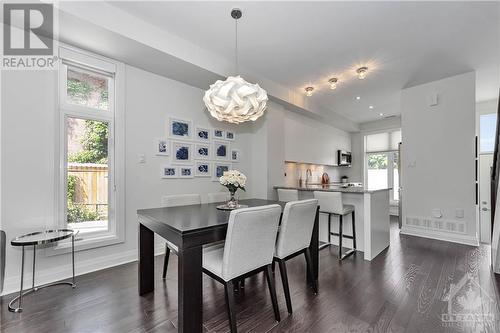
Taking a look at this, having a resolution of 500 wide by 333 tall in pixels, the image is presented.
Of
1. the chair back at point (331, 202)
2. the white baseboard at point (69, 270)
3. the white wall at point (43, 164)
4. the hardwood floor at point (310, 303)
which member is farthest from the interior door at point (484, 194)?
the white baseboard at point (69, 270)

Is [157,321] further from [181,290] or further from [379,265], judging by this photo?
[379,265]

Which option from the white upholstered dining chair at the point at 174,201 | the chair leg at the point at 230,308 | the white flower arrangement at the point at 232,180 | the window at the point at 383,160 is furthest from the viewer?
the window at the point at 383,160

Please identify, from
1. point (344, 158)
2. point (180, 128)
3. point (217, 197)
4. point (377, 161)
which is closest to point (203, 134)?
point (180, 128)

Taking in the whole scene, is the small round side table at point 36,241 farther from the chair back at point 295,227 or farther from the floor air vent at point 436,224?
the floor air vent at point 436,224

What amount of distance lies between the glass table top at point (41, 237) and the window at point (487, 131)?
7770mm

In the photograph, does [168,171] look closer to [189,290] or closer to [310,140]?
[189,290]

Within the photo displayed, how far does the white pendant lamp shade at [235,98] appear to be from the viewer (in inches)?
81.0

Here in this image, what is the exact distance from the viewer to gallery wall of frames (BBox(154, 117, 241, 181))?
339 cm

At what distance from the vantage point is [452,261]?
296cm

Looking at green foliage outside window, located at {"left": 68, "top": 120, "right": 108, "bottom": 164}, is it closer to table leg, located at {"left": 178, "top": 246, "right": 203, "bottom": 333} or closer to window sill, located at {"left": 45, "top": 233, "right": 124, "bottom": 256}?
window sill, located at {"left": 45, "top": 233, "right": 124, "bottom": 256}

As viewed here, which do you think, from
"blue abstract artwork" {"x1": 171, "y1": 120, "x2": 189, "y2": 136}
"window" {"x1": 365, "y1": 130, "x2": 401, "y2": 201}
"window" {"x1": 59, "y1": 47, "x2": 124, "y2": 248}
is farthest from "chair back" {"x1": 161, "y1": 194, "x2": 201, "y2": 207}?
"window" {"x1": 365, "y1": 130, "x2": 401, "y2": 201}

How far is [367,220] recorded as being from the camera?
3.12 metres

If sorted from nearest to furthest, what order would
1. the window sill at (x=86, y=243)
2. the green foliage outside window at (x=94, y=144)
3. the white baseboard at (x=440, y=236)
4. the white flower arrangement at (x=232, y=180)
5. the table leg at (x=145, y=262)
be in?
the table leg at (x=145, y=262), the white flower arrangement at (x=232, y=180), the window sill at (x=86, y=243), the green foliage outside window at (x=94, y=144), the white baseboard at (x=440, y=236)

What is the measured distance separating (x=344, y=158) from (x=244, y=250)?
585 centimetres
